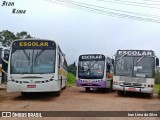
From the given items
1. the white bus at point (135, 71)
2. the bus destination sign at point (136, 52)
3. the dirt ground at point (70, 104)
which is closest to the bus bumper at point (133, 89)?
the white bus at point (135, 71)

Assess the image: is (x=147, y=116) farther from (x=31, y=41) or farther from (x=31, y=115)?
(x=31, y=41)

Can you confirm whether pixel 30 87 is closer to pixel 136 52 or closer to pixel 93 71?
pixel 136 52

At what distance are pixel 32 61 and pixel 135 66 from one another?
749cm

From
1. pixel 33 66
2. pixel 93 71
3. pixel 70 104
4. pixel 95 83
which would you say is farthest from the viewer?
pixel 93 71

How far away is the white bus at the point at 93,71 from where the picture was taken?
27688 mm

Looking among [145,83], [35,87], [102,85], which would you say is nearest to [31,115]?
[35,87]

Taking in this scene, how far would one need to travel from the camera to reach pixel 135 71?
954 inches

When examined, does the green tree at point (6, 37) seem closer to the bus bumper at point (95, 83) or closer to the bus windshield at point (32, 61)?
the bus bumper at point (95, 83)

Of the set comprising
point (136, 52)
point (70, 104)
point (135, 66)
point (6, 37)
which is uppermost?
point (6, 37)

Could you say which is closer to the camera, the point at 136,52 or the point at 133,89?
the point at 133,89

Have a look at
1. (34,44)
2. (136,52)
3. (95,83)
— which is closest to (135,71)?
(136,52)

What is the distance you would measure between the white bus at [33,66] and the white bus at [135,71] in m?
5.75

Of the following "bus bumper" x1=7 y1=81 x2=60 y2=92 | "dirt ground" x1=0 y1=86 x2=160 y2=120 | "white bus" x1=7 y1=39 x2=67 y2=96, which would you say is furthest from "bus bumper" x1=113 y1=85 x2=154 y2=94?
"bus bumper" x1=7 y1=81 x2=60 y2=92

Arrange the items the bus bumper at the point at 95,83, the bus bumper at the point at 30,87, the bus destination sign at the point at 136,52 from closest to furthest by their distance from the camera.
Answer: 1. the bus bumper at the point at 30,87
2. the bus destination sign at the point at 136,52
3. the bus bumper at the point at 95,83
